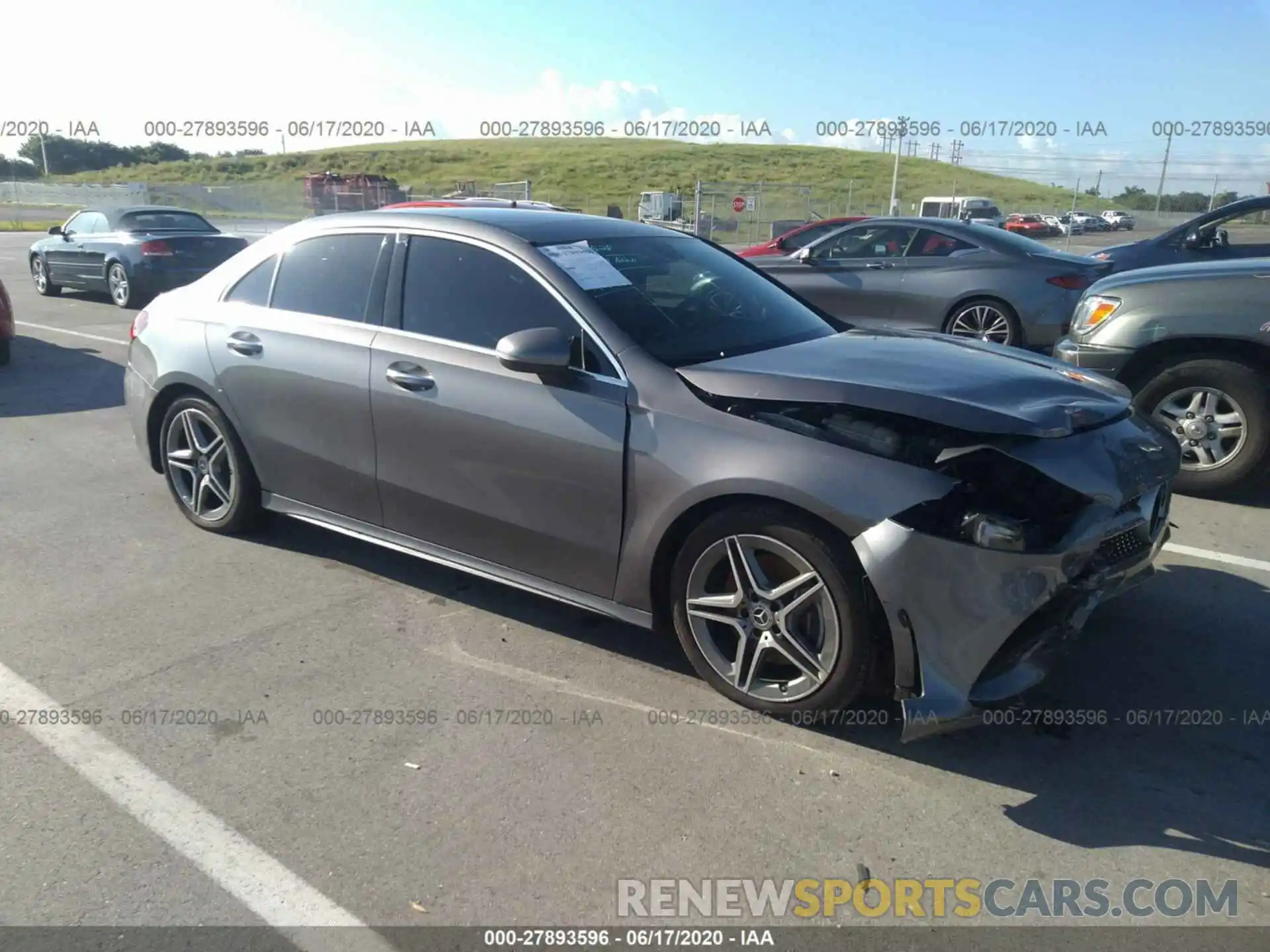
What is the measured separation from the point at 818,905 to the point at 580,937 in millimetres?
639

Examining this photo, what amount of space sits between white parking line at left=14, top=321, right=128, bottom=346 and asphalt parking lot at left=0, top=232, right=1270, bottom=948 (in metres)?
7.50

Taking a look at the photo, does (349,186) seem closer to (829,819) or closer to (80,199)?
(80,199)

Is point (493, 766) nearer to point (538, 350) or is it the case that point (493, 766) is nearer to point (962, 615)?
point (538, 350)

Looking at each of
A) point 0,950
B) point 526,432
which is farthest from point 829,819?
point 0,950

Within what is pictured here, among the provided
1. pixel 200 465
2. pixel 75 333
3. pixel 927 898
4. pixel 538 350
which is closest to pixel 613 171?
pixel 75 333

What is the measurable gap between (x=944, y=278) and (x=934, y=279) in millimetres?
97

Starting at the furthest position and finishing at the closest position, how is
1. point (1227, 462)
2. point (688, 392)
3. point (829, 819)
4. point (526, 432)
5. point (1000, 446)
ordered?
1. point (1227, 462)
2. point (526, 432)
3. point (688, 392)
4. point (1000, 446)
5. point (829, 819)

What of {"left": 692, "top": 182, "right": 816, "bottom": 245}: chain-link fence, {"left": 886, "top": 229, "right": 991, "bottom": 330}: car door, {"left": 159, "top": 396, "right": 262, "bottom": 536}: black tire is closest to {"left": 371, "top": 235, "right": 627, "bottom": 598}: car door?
{"left": 159, "top": 396, "right": 262, "bottom": 536}: black tire

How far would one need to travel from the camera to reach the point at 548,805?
3070 millimetres

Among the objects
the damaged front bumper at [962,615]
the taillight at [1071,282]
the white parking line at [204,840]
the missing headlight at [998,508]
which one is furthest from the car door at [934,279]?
the white parking line at [204,840]

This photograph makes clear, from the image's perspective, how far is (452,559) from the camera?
4.25 meters

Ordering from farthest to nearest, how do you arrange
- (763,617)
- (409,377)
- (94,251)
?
(94,251) → (409,377) → (763,617)

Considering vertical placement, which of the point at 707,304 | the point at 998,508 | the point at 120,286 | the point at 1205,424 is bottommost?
the point at 120,286

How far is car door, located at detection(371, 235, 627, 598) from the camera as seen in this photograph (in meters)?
3.72
